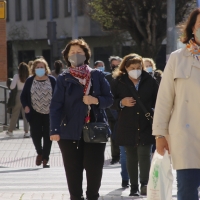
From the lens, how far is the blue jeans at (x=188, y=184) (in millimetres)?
4945


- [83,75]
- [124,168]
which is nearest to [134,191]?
[124,168]

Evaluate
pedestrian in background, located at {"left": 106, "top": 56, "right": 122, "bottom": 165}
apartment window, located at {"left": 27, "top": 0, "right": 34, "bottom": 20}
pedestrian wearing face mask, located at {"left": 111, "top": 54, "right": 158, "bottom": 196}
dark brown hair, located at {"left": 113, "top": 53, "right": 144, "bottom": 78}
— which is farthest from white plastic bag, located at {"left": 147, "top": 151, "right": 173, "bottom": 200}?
apartment window, located at {"left": 27, "top": 0, "right": 34, "bottom": 20}

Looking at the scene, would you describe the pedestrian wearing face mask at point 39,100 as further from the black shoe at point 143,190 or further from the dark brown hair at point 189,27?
the dark brown hair at point 189,27

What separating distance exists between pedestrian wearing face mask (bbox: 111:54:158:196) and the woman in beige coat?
3459 millimetres

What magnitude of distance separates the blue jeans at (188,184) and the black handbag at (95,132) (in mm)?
2012

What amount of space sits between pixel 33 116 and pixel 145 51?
16.0 metres

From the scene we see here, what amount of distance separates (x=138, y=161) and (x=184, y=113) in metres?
3.89

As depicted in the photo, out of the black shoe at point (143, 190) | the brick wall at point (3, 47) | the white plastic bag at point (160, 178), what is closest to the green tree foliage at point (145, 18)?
the brick wall at point (3, 47)

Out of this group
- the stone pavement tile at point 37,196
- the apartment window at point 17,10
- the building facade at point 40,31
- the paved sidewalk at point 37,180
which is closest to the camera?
the stone pavement tile at point 37,196

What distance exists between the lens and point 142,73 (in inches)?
350

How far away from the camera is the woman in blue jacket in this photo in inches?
277

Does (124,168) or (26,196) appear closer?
(26,196)

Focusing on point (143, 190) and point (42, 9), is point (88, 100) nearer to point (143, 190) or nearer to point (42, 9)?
point (143, 190)

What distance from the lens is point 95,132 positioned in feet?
22.7
